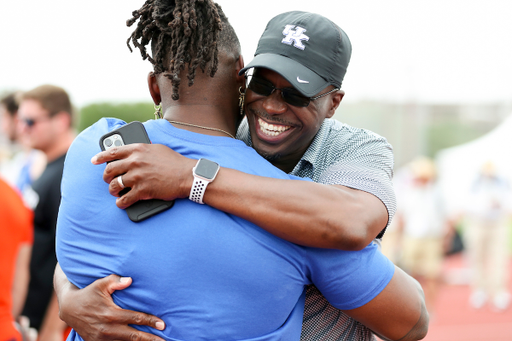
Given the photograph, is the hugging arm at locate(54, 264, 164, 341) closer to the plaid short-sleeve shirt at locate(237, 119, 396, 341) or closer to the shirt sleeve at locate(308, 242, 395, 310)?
the shirt sleeve at locate(308, 242, 395, 310)

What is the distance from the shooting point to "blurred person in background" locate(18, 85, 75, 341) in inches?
160

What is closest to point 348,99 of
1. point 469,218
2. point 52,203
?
point 469,218

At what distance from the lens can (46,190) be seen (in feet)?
13.5

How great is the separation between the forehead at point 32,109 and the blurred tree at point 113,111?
1478 centimetres

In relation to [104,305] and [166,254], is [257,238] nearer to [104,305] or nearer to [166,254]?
[166,254]

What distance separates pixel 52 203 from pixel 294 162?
8.75 feet

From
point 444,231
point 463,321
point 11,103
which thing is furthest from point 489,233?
point 11,103

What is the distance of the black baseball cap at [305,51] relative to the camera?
1973 mm

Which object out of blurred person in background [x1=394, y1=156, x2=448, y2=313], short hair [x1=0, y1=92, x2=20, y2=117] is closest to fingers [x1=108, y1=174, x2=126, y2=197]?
short hair [x1=0, y1=92, x2=20, y2=117]

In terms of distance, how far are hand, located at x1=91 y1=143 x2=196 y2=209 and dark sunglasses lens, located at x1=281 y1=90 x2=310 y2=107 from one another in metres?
0.63

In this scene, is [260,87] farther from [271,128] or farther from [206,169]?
[206,169]

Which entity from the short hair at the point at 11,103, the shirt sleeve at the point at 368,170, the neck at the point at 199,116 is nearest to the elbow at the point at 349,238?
the shirt sleeve at the point at 368,170

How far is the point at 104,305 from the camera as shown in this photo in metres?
1.67

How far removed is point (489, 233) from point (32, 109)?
888 cm
